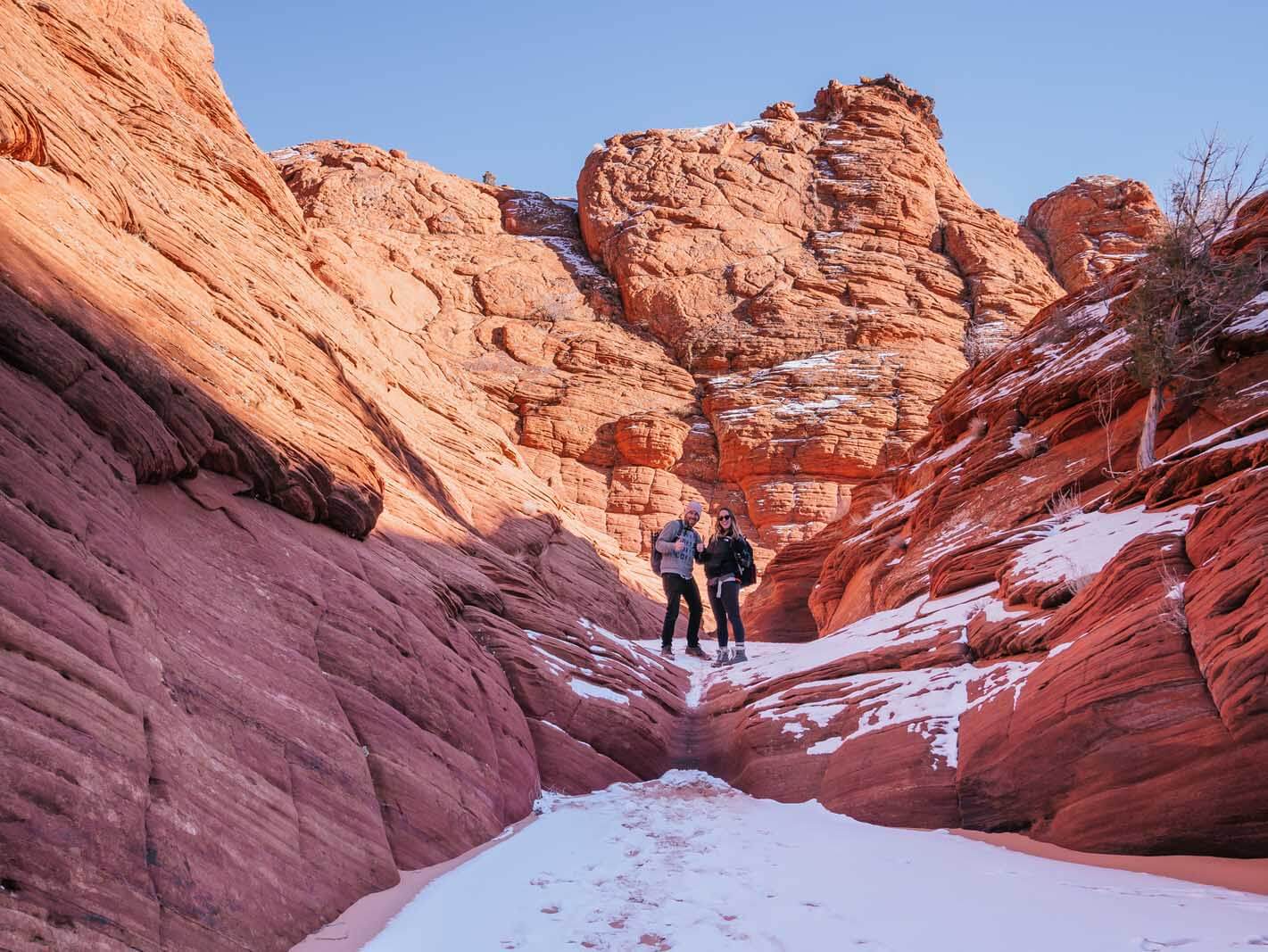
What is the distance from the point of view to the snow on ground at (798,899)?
362cm

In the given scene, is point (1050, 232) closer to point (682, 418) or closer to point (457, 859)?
point (682, 418)

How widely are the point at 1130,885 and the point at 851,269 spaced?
45.9m

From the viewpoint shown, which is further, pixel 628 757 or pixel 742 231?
pixel 742 231

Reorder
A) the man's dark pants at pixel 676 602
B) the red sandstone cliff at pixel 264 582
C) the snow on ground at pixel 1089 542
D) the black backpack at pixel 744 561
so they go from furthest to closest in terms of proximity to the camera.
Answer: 1. the man's dark pants at pixel 676 602
2. the black backpack at pixel 744 561
3. the snow on ground at pixel 1089 542
4. the red sandstone cliff at pixel 264 582

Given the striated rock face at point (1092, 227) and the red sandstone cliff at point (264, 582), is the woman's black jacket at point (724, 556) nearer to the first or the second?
the red sandstone cliff at point (264, 582)

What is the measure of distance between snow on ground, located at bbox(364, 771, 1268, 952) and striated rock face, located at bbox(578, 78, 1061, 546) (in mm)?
30599

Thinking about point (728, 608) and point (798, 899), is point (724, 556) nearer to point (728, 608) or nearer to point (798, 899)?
point (728, 608)

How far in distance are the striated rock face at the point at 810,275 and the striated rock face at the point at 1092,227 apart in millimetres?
7066

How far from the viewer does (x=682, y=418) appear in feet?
131

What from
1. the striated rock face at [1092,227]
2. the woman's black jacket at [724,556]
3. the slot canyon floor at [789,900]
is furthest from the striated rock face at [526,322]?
the striated rock face at [1092,227]

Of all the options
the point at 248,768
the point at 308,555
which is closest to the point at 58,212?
the point at 308,555

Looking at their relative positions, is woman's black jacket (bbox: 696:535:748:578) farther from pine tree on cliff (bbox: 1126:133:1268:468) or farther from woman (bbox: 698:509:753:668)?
pine tree on cliff (bbox: 1126:133:1268:468)

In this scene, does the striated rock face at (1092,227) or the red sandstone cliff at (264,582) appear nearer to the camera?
the red sandstone cliff at (264,582)

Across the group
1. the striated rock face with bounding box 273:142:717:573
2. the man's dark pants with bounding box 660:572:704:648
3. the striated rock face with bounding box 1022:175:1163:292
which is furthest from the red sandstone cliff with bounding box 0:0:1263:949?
the striated rock face with bounding box 1022:175:1163:292
